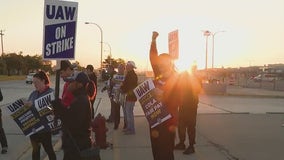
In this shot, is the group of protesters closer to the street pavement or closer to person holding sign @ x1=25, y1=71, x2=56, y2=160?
person holding sign @ x1=25, y1=71, x2=56, y2=160

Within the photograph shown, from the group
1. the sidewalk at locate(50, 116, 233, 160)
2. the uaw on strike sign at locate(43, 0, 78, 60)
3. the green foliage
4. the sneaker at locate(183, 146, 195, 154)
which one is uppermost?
the green foliage

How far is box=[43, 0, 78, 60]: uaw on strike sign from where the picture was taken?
5.67 meters

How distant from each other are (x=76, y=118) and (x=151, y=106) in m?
1.05

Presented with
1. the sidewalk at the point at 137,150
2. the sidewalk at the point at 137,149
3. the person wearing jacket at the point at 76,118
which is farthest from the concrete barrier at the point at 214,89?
the person wearing jacket at the point at 76,118

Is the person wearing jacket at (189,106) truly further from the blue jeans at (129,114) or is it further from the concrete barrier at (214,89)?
the concrete barrier at (214,89)

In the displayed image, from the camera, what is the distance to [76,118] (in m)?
5.40

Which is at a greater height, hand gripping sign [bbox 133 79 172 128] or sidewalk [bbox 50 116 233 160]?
hand gripping sign [bbox 133 79 172 128]

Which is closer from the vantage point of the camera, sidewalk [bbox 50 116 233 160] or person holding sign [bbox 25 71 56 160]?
person holding sign [bbox 25 71 56 160]

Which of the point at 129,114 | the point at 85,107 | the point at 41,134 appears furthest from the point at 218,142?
the point at 85,107

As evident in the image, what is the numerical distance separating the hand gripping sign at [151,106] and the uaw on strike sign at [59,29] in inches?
38.3

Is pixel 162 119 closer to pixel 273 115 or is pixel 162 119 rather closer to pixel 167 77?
pixel 167 77

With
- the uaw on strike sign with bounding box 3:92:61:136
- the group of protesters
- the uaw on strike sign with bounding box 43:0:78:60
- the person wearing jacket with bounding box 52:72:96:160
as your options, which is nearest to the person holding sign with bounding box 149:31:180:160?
the group of protesters

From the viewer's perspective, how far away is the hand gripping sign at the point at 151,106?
19.5 ft

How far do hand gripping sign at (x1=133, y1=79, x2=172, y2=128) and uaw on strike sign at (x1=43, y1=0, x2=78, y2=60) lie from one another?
0.97 meters
